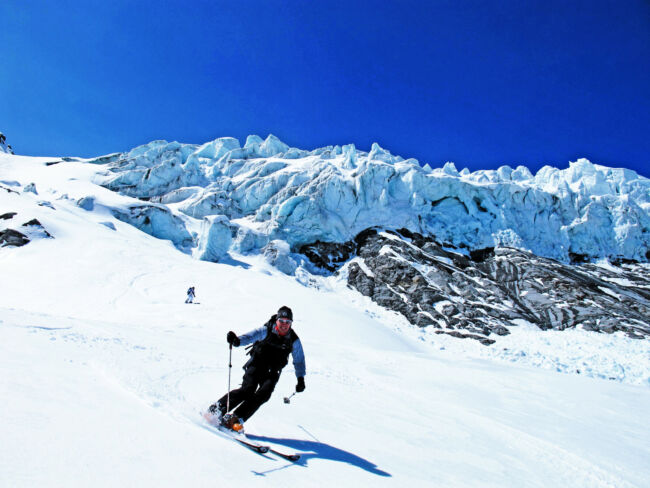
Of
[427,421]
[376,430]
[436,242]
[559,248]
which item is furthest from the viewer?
[559,248]

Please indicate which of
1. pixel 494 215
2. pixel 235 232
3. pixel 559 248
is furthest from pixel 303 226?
pixel 559 248

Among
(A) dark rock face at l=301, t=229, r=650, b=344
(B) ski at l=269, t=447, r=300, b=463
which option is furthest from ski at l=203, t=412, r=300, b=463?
(A) dark rock face at l=301, t=229, r=650, b=344

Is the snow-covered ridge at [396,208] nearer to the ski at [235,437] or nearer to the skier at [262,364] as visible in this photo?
the skier at [262,364]

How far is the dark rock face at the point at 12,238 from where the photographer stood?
24.3 meters

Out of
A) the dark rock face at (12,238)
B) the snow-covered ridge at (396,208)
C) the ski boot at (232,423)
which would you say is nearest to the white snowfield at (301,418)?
the ski boot at (232,423)

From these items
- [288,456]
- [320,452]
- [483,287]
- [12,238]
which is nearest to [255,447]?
[288,456]

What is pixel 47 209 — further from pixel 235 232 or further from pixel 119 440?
pixel 119 440

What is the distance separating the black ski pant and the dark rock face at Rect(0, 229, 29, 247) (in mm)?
28522

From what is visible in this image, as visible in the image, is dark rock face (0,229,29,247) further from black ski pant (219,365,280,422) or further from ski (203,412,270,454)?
ski (203,412,270,454)

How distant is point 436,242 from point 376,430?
177ft

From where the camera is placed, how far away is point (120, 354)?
6.23 metres

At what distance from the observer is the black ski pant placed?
4043 millimetres

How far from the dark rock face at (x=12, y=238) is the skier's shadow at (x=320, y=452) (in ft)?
95.7

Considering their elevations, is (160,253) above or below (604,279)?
below
